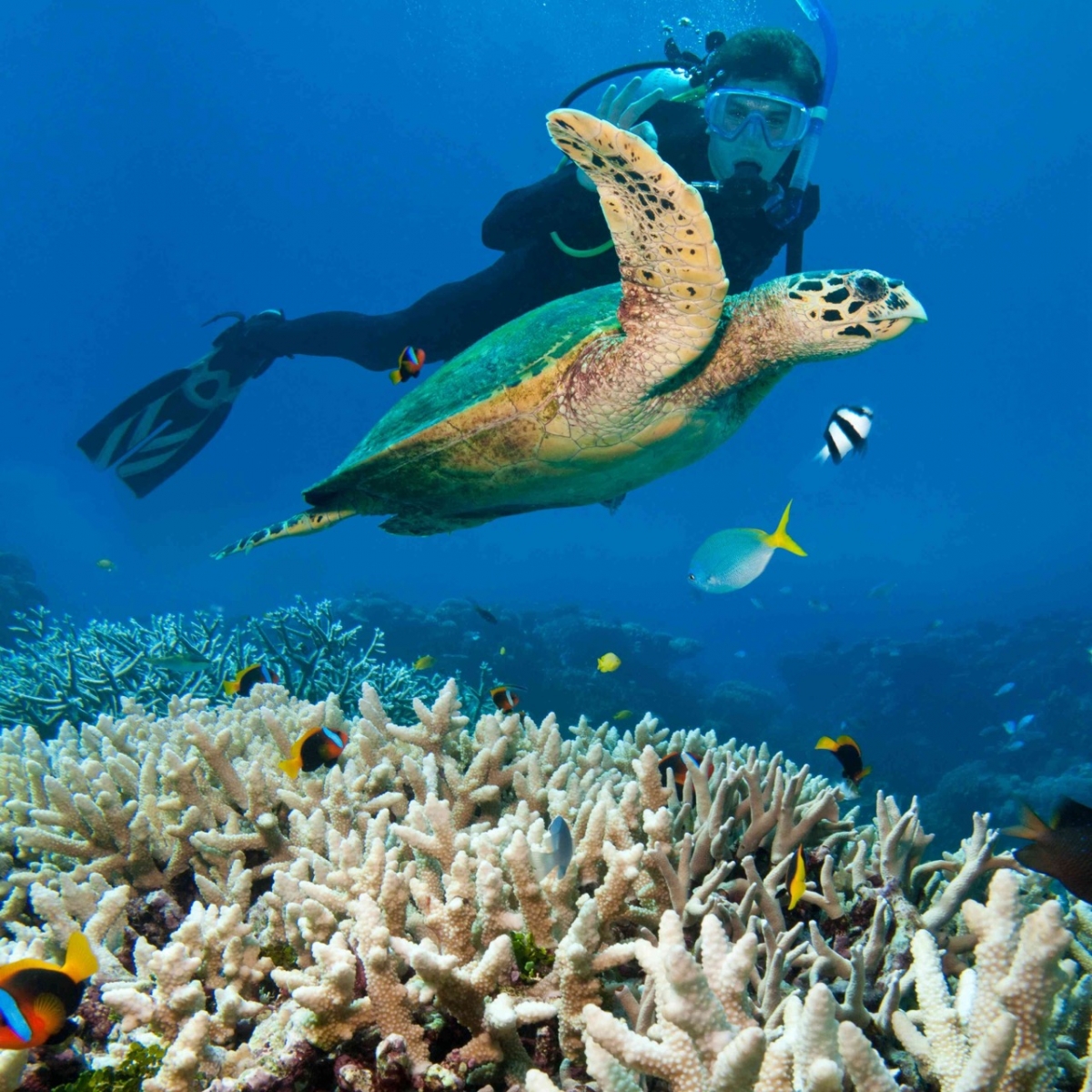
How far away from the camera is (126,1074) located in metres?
1.21

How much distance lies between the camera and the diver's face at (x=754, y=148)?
4.78 m

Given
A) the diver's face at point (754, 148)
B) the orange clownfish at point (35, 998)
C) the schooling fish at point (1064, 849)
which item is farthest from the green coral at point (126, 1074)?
the diver's face at point (754, 148)

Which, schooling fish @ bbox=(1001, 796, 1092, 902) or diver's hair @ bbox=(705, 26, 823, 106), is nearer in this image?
schooling fish @ bbox=(1001, 796, 1092, 902)

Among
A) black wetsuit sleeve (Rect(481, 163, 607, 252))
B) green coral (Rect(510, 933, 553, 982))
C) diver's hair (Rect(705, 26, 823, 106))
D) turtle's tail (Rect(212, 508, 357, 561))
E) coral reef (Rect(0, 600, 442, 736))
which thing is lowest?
green coral (Rect(510, 933, 553, 982))

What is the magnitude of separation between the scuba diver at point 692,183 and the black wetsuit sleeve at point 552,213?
0.01 m

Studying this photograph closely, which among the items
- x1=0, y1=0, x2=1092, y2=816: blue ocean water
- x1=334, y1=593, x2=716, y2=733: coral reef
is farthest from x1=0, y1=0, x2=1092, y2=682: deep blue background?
x1=334, y1=593, x2=716, y2=733: coral reef

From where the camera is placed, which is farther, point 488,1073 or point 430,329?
point 430,329

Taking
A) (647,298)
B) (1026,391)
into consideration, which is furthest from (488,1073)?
(1026,391)

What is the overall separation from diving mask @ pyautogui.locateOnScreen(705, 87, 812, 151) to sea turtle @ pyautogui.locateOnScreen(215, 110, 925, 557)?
2.29 m

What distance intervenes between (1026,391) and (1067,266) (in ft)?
48.7

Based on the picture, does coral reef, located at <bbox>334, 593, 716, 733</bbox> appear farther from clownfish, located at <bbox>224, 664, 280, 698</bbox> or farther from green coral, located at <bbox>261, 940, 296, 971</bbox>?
green coral, located at <bbox>261, 940, 296, 971</bbox>

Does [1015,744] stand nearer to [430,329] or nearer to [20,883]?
[430,329]

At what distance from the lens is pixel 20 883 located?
1995 mm

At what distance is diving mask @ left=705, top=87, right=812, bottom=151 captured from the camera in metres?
4.78
